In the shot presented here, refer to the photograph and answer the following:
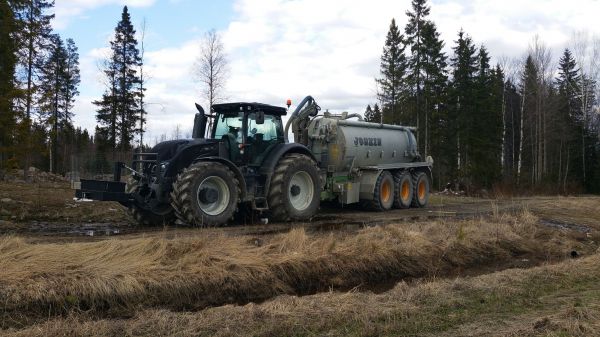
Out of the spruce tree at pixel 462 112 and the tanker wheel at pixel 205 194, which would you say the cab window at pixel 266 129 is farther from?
the spruce tree at pixel 462 112

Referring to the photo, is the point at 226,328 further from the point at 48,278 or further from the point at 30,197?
the point at 30,197

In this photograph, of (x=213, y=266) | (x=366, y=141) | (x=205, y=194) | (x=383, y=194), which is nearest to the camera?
(x=213, y=266)

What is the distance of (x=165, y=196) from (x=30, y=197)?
7323 mm

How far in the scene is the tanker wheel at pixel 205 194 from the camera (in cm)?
1105

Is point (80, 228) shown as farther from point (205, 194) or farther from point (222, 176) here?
point (222, 176)

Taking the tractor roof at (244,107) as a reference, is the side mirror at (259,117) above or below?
below

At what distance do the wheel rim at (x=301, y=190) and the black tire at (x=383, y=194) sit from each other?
3082 mm

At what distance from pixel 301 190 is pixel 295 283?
6.07 m

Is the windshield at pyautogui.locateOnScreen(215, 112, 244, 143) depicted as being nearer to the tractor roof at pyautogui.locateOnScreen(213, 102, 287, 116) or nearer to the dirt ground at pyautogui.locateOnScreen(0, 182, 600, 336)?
the tractor roof at pyautogui.locateOnScreen(213, 102, 287, 116)

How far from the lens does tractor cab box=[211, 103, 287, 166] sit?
12.9 m

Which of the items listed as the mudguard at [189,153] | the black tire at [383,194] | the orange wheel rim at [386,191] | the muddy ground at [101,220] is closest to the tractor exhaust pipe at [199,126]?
the mudguard at [189,153]

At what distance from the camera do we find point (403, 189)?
59.7 ft

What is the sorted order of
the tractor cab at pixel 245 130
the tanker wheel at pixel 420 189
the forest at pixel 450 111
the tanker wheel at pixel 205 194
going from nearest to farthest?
the tanker wheel at pixel 205 194 < the tractor cab at pixel 245 130 < the tanker wheel at pixel 420 189 < the forest at pixel 450 111

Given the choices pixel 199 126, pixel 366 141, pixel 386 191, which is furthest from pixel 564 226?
pixel 199 126
